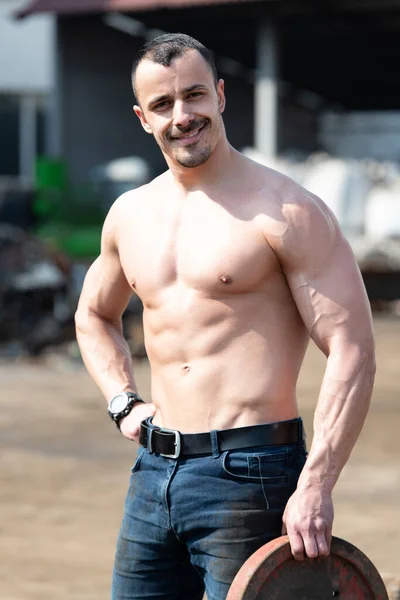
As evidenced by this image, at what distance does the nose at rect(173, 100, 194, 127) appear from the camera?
2.73 metres

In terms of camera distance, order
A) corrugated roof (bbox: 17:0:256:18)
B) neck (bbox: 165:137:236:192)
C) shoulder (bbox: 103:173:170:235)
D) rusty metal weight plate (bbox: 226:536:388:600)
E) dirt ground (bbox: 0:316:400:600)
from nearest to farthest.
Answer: rusty metal weight plate (bbox: 226:536:388:600), neck (bbox: 165:137:236:192), shoulder (bbox: 103:173:170:235), dirt ground (bbox: 0:316:400:600), corrugated roof (bbox: 17:0:256:18)

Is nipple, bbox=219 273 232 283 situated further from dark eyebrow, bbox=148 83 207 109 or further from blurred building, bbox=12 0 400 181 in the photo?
blurred building, bbox=12 0 400 181

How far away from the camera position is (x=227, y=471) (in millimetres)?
2732

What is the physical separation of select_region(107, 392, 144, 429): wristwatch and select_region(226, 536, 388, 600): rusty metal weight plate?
2.04ft

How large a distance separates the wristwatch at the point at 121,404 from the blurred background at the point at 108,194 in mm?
1785

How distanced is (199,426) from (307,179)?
13602 mm

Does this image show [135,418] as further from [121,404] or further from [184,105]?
[184,105]

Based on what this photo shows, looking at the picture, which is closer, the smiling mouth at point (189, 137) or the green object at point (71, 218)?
the smiling mouth at point (189, 137)

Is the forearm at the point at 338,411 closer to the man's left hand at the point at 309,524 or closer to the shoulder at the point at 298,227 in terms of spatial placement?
the man's left hand at the point at 309,524

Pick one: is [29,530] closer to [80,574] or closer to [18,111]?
[80,574]

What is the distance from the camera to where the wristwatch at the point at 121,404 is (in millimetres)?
3105

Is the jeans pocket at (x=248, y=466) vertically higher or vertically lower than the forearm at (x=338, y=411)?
lower

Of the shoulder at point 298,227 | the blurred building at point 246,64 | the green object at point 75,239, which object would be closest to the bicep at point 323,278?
the shoulder at point 298,227

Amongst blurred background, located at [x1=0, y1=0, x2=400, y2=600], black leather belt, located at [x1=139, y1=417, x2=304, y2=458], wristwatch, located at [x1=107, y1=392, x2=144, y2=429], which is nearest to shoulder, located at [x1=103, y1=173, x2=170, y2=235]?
wristwatch, located at [x1=107, y1=392, x2=144, y2=429]
